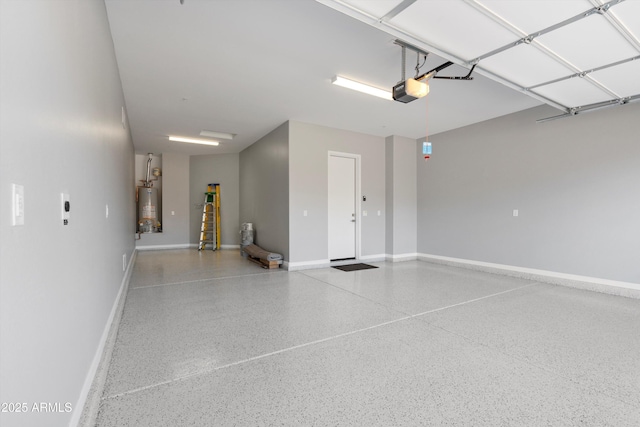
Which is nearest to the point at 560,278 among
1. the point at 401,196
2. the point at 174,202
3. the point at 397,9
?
the point at 401,196

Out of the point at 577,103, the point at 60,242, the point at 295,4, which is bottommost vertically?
the point at 60,242

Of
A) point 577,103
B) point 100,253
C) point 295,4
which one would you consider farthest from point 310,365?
point 577,103

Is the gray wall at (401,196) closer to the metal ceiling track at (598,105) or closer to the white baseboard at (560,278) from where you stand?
the white baseboard at (560,278)

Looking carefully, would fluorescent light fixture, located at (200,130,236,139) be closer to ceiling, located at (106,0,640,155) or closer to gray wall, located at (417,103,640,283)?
ceiling, located at (106,0,640,155)

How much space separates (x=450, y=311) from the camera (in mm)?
3352

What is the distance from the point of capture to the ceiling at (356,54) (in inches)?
90.1

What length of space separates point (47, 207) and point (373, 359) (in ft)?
7.22

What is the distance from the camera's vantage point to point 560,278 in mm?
4613

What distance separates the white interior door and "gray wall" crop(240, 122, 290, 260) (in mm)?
1053

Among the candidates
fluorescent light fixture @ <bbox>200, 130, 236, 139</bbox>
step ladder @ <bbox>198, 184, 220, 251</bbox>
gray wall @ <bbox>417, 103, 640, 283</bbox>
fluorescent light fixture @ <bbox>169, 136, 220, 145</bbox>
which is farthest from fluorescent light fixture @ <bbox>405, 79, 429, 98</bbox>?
step ladder @ <bbox>198, 184, 220, 251</bbox>

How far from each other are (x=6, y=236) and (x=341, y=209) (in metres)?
5.76

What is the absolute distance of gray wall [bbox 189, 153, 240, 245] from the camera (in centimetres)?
910

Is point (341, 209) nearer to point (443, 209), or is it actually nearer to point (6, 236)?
point (443, 209)

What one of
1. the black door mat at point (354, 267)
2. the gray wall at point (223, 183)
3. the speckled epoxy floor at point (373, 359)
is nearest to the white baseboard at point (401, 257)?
the black door mat at point (354, 267)
